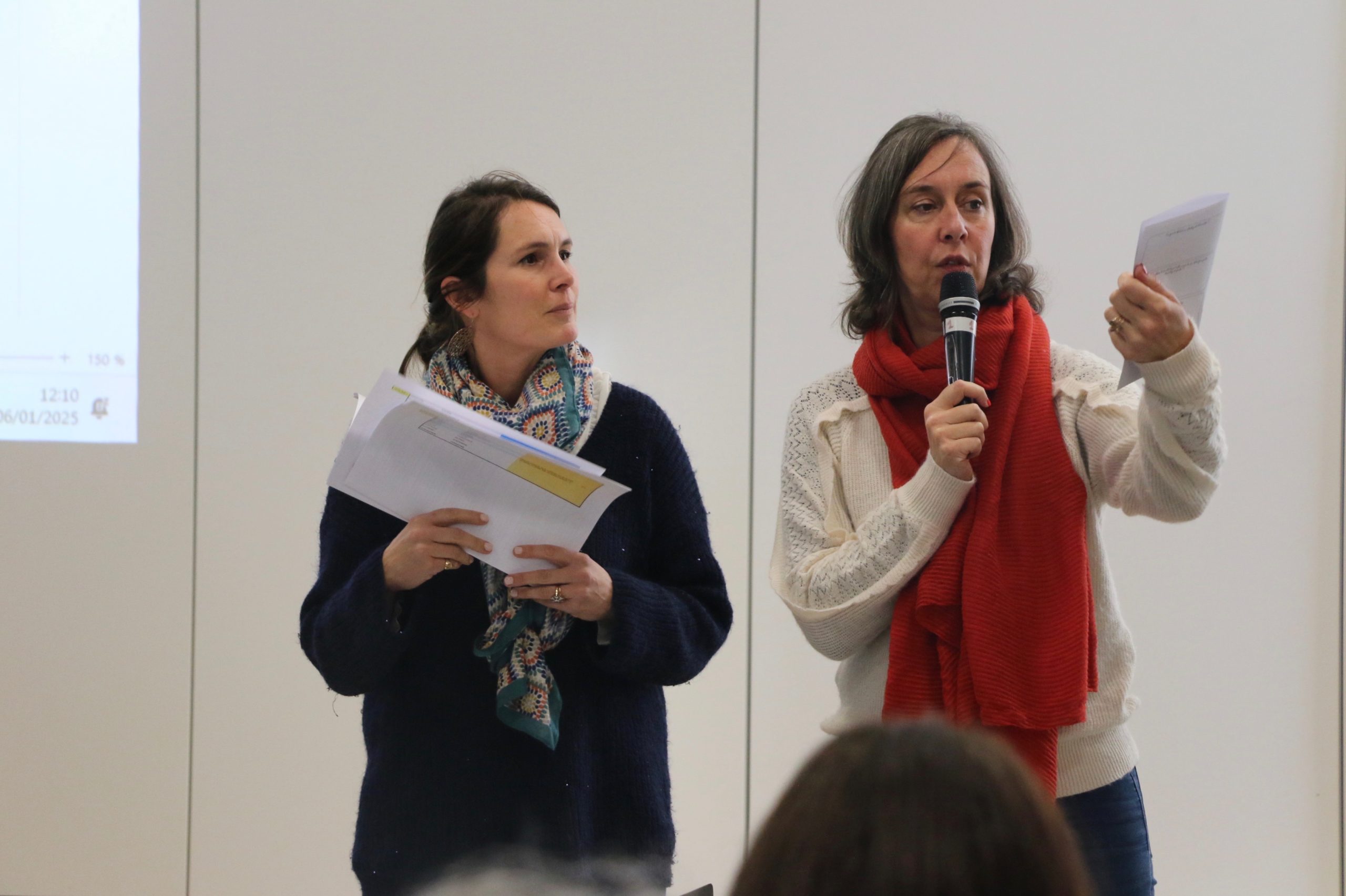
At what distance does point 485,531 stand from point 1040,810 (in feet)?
3.36

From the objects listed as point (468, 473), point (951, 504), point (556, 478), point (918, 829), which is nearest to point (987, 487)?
point (951, 504)

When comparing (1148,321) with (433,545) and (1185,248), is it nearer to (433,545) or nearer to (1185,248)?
(1185,248)

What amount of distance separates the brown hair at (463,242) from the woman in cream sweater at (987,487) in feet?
1.72

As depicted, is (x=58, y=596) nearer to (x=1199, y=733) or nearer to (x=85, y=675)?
(x=85, y=675)

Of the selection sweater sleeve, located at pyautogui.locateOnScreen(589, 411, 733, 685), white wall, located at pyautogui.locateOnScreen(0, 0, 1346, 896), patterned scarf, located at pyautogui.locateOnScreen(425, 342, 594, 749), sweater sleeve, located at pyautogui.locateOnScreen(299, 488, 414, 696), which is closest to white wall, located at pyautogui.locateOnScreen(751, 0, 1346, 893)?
white wall, located at pyautogui.locateOnScreen(0, 0, 1346, 896)

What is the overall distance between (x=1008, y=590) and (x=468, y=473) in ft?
2.38

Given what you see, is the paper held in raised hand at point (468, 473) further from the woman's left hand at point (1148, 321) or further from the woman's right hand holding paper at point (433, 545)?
the woman's left hand at point (1148, 321)

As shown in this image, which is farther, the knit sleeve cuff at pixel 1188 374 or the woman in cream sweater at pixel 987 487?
the woman in cream sweater at pixel 987 487

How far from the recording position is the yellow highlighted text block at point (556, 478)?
4.60ft

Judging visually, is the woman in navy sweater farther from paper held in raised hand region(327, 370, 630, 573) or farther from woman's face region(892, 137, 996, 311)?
woman's face region(892, 137, 996, 311)

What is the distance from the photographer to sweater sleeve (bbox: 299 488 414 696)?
4.99ft

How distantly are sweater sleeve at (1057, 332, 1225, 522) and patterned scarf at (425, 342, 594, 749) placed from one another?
702mm

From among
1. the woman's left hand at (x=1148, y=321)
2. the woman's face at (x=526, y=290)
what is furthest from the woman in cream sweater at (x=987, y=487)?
the woman's face at (x=526, y=290)

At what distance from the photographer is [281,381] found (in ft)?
10.4
